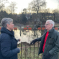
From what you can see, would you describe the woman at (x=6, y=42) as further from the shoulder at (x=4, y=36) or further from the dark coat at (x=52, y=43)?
the dark coat at (x=52, y=43)

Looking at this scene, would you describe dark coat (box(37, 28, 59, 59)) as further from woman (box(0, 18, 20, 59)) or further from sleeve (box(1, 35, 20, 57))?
sleeve (box(1, 35, 20, 57))

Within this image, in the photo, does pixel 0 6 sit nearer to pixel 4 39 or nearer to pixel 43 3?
pixel 43 3

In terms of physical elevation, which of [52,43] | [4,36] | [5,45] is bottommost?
[52,43]

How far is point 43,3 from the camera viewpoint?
17609mm

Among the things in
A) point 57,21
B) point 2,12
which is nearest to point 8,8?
point 2,12

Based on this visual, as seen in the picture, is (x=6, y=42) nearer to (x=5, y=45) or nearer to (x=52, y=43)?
(x=5, y=45)

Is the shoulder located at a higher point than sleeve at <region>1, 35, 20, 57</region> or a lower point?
higher

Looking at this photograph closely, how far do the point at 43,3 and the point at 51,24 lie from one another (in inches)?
668

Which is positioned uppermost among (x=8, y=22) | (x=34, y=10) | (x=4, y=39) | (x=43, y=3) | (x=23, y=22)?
(x=43, y=3)

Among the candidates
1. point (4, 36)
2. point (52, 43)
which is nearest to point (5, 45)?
point (4, 36)

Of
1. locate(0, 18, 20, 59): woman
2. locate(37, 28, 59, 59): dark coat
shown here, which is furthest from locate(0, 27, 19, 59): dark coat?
locate(37, 28, 59, 59): dark coat

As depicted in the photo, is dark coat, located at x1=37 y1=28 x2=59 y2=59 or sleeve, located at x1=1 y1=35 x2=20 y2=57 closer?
sleeve, located at x1=1 y1=35 x2=20 y2=57

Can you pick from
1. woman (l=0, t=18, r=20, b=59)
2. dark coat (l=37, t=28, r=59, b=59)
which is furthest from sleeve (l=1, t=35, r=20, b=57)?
dark coat (l=37, t=28, r=59, b=59)

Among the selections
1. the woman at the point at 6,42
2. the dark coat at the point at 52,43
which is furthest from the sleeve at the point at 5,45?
the dark coat at the point at 52,43
